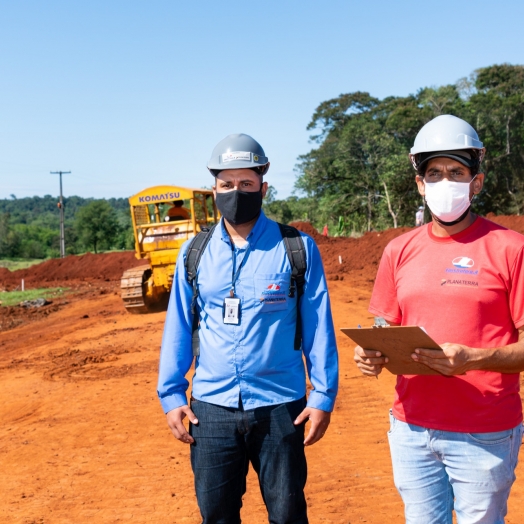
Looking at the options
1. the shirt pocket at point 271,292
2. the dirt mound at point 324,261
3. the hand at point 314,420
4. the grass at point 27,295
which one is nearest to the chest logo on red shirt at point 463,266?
the shirt pocket at point 271,292

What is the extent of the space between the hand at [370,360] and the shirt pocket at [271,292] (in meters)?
0.43

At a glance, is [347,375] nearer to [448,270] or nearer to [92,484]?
[92,484]

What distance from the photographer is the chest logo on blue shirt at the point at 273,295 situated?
2.99 meters

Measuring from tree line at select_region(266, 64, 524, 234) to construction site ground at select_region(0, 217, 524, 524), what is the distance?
84.8ft

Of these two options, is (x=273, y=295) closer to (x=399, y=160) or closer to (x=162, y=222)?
(x=162, y=222)

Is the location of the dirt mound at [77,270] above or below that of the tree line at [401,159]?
below

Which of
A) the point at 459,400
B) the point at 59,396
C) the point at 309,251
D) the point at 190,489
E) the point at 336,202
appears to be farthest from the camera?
the point at 336,202

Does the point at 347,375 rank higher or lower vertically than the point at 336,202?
lower

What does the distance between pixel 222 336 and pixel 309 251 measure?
600 millimetres

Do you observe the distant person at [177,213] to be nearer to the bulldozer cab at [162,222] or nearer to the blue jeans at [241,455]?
the bulldozer cab at [162,222]

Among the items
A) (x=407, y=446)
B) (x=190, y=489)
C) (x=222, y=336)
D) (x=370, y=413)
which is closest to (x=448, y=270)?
(x=407, y=446)

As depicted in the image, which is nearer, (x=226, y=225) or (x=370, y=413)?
(x=226, y=225)

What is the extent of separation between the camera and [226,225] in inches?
129

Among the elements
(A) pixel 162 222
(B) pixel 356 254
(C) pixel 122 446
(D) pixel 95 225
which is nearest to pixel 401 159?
(B) pixel 356 254
